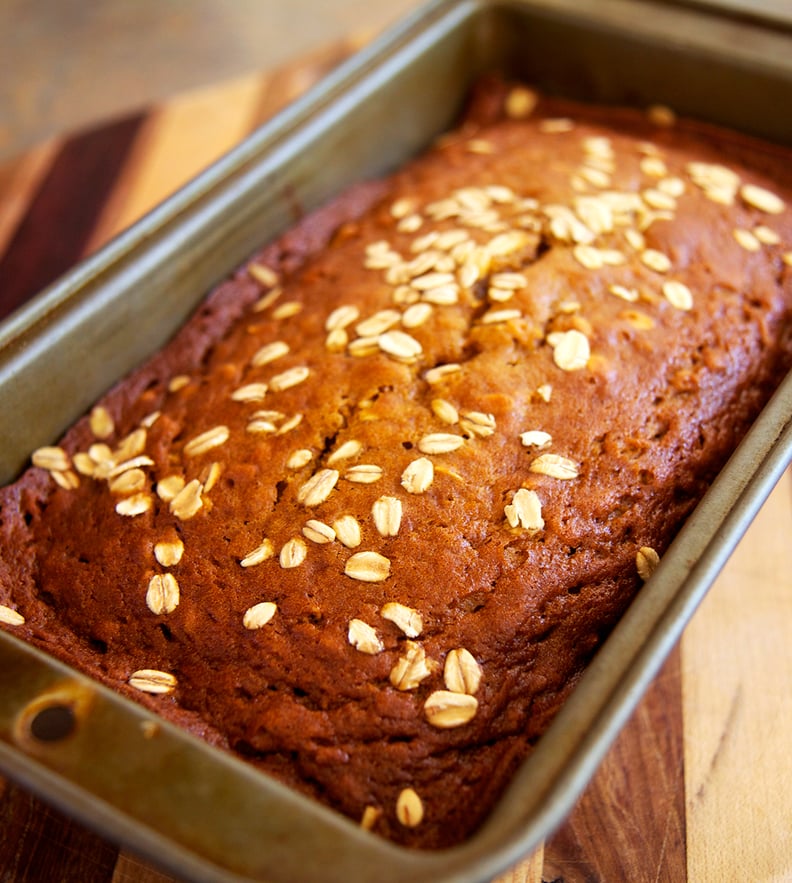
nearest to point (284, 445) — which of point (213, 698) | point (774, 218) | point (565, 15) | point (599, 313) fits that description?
point (213, 698)

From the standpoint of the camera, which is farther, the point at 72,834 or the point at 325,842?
the point at 72,834

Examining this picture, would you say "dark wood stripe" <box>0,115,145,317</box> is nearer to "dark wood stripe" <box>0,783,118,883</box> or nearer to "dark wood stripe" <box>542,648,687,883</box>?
"dark wood stripe" <box>0,783,118,883</box>

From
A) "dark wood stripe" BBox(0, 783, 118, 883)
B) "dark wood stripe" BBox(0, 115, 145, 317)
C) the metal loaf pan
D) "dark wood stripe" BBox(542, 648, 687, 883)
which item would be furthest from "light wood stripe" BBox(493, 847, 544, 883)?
"dark wood stripe" BBox(0, 115, 145, 317)

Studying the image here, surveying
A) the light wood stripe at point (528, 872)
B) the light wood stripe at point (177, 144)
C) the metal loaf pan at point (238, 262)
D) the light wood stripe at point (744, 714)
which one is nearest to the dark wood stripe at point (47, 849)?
the metal loaf pan at point (238, 262)

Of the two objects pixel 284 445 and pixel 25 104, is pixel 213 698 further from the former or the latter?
pixel 25 104

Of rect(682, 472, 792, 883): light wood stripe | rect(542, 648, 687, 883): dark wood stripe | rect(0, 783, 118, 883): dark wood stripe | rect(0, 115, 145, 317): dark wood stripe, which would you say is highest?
rect(682, 472, 792, 883): light wood stripe
